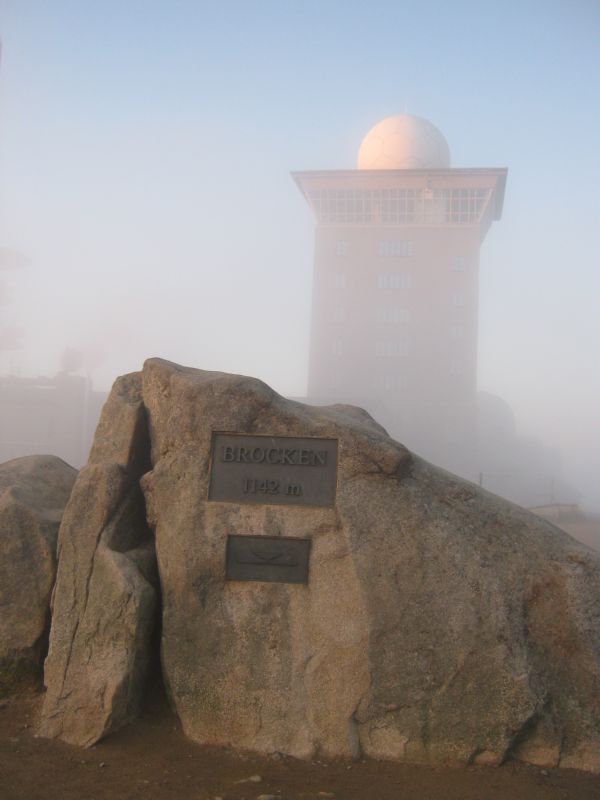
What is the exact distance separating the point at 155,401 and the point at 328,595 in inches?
89.6

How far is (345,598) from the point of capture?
20.1 feet

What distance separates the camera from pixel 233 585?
6.25 meters

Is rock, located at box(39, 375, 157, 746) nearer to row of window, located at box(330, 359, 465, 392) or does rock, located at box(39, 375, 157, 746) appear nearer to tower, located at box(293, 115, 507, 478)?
tower, located at box(293, 115, 507, 478)

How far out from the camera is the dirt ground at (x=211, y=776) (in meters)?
5.30

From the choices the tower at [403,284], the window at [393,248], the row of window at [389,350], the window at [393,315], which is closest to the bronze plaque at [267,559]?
the tower at [403,284]

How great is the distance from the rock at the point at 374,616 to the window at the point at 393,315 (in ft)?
233

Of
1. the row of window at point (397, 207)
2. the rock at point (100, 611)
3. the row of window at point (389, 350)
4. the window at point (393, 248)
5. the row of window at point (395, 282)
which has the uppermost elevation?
the row of window at point (397, 207)

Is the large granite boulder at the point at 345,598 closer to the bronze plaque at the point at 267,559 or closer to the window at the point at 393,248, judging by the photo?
the bronze plaque at the point at 267,559

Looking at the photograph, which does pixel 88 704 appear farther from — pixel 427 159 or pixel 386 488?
pixel 427 159

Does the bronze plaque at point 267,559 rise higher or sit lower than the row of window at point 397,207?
lower

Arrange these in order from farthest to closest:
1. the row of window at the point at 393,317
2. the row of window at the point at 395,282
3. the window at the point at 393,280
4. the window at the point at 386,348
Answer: the window at the point at 393,280
the row of window at the point at 395,282
the row of window at the point at 393,317
the window at the point at 386,348

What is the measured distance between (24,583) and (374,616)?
10.1ft

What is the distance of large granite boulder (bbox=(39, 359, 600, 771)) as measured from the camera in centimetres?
591

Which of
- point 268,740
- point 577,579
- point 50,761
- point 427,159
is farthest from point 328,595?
point 427,159
